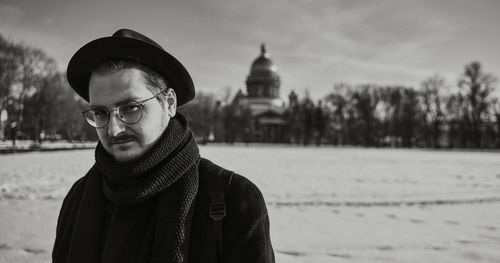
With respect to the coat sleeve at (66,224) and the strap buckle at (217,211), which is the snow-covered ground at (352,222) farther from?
the strap buckle at (217,211)

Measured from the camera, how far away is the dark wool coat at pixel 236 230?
160 cm

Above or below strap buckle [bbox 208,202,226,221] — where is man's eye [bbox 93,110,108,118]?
above

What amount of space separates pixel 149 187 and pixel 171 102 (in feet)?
1.50

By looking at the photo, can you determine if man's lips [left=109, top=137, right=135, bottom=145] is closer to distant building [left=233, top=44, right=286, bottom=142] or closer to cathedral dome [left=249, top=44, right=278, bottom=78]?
distant building [left=233, top=44, right=286, bottom=142]

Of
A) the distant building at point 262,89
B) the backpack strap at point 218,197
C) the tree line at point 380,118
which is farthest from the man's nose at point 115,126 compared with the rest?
the distant building at point 262,89

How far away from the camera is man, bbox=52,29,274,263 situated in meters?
1.61

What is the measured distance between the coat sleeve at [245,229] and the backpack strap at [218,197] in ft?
0.10

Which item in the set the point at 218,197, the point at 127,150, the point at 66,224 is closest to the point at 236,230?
the point at 218,197

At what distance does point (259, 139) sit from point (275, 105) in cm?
2090

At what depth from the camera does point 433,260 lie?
160 inches

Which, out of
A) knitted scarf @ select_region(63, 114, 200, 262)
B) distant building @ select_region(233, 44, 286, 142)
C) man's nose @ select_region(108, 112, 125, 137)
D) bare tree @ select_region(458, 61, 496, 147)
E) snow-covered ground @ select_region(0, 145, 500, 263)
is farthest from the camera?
distant building @ select_region(233, 44, 286, 142)

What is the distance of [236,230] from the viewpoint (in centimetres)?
162

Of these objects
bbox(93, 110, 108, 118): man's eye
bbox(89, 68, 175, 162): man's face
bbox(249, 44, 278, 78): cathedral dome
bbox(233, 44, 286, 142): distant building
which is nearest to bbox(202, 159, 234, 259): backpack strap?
bbox(89, 68, 175, 162): man's face

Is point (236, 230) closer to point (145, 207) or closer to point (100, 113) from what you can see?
point (145, 207)
